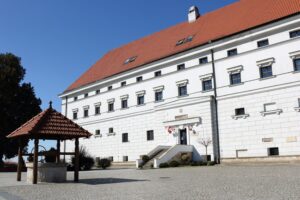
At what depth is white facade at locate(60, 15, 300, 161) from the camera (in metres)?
26.6

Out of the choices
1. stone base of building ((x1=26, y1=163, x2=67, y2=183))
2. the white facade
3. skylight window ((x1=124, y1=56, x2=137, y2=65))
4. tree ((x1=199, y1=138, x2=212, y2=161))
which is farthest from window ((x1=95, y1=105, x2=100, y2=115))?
stone base of building ((x1=26, y1=163, x2=67, y2=183))

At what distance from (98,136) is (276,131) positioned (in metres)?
22.6

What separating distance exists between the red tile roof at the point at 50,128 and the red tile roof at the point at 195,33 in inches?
740

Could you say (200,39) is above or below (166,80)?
above

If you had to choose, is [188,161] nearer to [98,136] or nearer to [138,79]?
[138,79]

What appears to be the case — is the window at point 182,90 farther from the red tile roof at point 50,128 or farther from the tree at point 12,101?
the red tile roof at point 50,128

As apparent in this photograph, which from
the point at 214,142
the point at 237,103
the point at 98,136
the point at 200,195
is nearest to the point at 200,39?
the point at 237,103

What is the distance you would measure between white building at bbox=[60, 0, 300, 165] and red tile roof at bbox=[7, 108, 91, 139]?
15998mm

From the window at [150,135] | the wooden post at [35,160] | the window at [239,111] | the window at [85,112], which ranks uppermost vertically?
the window at [85,112]

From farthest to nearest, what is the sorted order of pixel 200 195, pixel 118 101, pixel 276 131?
pixel 118 101, pixel 276 131, pixel 200 195

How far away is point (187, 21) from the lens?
41.2m

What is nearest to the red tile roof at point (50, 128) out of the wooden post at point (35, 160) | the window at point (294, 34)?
the wooden post at point (35, 160)

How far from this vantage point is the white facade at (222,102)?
87.3 ft

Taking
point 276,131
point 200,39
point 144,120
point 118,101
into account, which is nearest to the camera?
point 276,131
